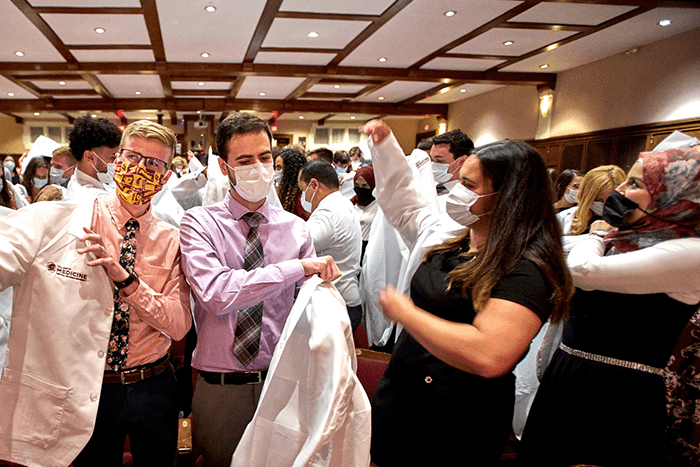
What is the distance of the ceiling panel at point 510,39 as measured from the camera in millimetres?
7465

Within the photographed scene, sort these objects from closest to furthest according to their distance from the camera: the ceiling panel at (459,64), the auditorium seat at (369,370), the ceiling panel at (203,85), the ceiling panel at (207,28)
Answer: the auditorium seat at (369,370)
the ceiling panel at (207,28)
the ceiling panel at (459,64)
the ceiling panel at (203,85)

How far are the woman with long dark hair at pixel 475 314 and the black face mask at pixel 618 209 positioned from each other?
1.68 ft

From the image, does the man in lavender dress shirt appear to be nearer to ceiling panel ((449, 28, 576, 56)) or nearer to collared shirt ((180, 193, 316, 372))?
collared shirt ((180, 193, 316, 372))

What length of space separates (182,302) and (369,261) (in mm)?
2058

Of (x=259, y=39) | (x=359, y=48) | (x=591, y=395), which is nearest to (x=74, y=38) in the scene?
(x=259, y=39)

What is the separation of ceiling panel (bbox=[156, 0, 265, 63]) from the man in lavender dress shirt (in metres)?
5.36

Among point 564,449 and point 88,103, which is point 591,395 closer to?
point 564,449

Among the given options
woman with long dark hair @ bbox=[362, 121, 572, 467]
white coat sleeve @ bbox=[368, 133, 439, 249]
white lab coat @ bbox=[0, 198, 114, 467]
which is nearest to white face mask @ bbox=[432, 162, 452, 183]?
white coat sleeve @ bbox=[368, 133, 439, 249]

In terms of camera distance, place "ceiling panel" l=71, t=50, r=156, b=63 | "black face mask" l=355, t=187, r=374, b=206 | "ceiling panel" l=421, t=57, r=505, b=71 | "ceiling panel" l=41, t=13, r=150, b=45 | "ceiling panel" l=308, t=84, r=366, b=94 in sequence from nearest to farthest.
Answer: "black face mask" l=355, t=187, r=374, b=206 → "ceiling panel" l=41, t=13, r=150, b=45 → "ceiling panel" l=71, t=50, r=156, b=63 → "ceiling panel" l=421, t=57, r=505, b=71 → "ceiling panel" l=308, t=84, r=366, b=94

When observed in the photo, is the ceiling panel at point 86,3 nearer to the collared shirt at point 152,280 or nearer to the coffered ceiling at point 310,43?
the coffered ceiling at point 310,43

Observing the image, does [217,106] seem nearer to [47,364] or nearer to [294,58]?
[294,58]

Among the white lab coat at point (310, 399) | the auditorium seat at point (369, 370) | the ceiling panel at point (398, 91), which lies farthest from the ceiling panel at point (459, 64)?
the white lab coat at point (310, 399)

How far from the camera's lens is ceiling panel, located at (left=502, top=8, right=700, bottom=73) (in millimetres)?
6586

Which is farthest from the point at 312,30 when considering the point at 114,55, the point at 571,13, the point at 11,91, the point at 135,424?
the point at 11,91
